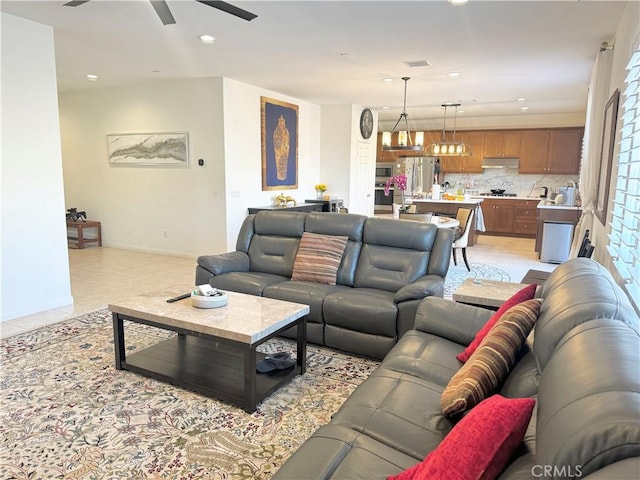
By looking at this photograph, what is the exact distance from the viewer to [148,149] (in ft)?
22.5

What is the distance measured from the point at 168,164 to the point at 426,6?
15.3 feet

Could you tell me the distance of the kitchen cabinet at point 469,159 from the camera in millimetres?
10070

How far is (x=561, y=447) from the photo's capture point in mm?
838

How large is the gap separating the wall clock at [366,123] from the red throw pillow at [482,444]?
8221 millimetres

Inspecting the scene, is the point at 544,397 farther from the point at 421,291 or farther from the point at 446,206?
the point at 446,206

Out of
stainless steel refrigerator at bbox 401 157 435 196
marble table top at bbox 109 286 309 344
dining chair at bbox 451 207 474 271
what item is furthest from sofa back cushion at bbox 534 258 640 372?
stainless steel refrigerator at bbox 401 157 435 196

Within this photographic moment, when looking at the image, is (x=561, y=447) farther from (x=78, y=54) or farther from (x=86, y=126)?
(x=86, y=126)

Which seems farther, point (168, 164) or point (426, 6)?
point (168, 164)

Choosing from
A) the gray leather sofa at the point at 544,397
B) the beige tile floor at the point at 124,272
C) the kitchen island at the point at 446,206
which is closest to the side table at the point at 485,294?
the gray leather sofa at the point at 544,397

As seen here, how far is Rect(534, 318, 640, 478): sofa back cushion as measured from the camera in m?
0.78

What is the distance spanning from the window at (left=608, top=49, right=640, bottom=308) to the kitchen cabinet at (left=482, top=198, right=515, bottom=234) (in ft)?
23.2

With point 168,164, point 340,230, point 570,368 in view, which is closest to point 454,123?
point 168,164

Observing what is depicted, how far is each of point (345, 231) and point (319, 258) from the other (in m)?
0.36

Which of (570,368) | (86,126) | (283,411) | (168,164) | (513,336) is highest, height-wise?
(86,126)
